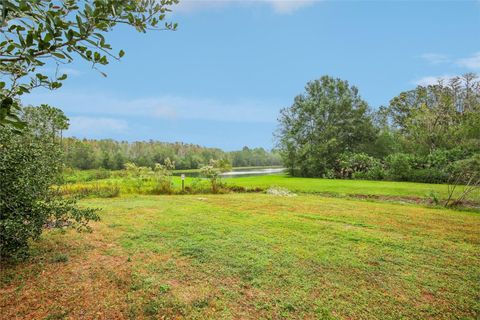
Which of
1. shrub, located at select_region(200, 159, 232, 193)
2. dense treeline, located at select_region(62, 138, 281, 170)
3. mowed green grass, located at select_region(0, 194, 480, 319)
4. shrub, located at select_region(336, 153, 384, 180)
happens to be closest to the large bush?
mowed green grass, located at select_region(0, 194, 480, 319)

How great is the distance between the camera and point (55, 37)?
3.74ft

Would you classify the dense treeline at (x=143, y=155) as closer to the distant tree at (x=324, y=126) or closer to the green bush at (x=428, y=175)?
the distant tree at (x=324, y=126)

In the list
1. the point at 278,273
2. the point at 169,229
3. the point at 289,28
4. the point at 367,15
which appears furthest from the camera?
the point at 289,28

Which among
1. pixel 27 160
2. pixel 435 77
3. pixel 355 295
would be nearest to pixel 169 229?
pixel 27 160

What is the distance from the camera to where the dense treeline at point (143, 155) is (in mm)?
14805

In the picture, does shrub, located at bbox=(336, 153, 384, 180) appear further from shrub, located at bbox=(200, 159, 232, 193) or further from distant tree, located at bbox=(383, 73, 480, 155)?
shrub, located at bbox=(200, 159, 232, 193)

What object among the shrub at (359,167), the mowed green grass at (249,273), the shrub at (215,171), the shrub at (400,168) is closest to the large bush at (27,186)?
the mowed green grass at (249,273)

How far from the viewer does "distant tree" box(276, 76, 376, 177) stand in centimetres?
2219

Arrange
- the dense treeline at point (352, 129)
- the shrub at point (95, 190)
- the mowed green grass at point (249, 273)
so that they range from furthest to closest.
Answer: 1. the dense treeline at point (352, 129)
2. the shrub at point (95, 190)
3. the mowed green grass at point (249, 273)

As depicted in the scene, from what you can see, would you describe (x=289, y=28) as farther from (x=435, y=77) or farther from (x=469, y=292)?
(x=435, y=77)

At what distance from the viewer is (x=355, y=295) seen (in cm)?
279

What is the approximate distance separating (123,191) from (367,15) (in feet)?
37.6

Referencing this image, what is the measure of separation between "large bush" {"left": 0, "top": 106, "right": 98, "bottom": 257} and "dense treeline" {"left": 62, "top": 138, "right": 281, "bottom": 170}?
90cm

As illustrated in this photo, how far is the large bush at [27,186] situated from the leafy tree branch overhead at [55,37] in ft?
6.30
